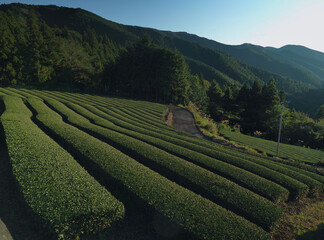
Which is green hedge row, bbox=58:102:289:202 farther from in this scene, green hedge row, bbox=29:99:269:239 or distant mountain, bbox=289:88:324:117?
distant mountain, bbox=289:88:324:117

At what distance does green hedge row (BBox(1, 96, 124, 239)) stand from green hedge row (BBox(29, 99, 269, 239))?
1.25 meters

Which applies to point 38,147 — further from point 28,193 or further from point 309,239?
point 309,239

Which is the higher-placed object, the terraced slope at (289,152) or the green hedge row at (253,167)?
the green hedge row at (253,167)

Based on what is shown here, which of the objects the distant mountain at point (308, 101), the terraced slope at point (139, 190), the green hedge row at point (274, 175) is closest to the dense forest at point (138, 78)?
the green hedge row at point (274, 175)

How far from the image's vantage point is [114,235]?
631 centimetres

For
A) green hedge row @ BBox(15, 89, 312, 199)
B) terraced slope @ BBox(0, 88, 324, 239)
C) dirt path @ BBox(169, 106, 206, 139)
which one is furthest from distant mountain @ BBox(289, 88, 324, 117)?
terraced slope @ BBox(0, 88, 324, 239)

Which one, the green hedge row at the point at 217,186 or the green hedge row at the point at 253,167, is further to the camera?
the green hedge row at the point at 253,167

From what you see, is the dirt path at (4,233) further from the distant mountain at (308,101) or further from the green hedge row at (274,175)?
the distant mountain at (308,101)

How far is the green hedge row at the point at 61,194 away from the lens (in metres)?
5.40

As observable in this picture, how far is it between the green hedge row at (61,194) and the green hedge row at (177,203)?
125 cm

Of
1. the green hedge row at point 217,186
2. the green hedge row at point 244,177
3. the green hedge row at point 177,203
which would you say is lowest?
the green hedge row at point 244,177

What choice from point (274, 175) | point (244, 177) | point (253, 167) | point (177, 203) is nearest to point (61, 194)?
point (177, 203)

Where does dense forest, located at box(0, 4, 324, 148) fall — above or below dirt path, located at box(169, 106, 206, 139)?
above

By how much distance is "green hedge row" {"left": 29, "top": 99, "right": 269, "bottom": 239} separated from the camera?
5918 millimetres
